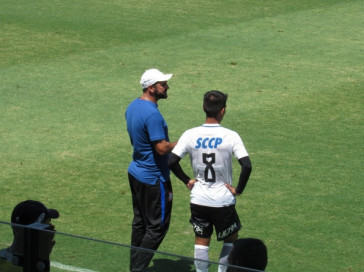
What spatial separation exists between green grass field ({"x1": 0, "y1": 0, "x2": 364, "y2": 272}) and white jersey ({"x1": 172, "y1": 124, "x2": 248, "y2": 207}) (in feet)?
4.27

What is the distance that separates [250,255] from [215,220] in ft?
8.26

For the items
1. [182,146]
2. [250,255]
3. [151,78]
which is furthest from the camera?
[151,78]

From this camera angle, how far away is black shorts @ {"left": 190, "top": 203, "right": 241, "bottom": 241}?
7605mm

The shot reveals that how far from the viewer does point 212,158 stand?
7.51m

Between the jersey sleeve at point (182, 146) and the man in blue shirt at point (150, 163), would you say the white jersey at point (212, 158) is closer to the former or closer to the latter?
the jersey sleeve at point (182, 146)

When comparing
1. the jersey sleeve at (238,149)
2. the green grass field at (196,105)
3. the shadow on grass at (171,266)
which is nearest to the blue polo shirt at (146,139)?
the jersey sleeve at (238,149)

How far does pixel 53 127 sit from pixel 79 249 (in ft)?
25.0

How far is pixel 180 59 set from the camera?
1744 cm

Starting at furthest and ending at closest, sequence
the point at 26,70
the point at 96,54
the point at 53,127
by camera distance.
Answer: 1. the point at 96,54
2. the point at 26,70
3. the point at 53,127

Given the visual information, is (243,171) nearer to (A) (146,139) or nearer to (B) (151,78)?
(A) (146,139)

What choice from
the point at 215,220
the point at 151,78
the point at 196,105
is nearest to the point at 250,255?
the point at 215,220

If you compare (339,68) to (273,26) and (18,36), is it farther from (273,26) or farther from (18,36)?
(18,36)

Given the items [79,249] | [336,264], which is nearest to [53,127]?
[336,264]

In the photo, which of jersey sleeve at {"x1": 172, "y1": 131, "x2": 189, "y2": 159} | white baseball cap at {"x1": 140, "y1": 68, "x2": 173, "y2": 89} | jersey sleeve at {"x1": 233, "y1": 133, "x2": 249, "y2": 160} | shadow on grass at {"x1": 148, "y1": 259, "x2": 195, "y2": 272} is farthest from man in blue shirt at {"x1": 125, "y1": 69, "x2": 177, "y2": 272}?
shadow on grass at {"x1": 148, "y1": 259, "x2": 195, "y2": 272}
